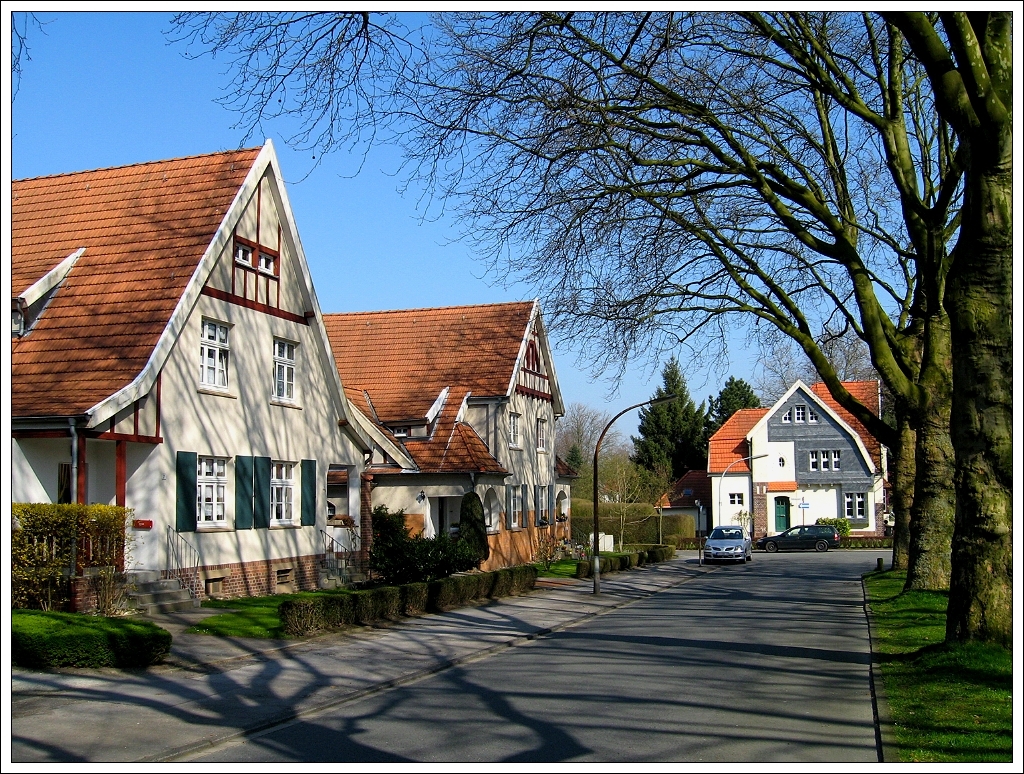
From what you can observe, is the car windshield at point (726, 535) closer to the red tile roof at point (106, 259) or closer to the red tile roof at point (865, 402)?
the red tile roof at point (865, 402)

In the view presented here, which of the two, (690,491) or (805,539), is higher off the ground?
(690,491)

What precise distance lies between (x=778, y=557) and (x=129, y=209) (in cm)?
4148

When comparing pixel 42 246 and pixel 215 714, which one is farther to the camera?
pixel 42 246

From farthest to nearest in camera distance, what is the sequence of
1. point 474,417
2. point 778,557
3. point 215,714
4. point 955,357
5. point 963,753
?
point 778,557 < point 474,417 < point 955,357 < point 215,714 < point 963,753

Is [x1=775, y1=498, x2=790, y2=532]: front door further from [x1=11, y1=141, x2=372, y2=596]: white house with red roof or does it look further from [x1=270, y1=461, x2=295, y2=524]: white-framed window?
[x1=270, y1=461, x2=295, y2=524]: white-framed window

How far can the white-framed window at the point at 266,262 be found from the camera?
78.2 feet

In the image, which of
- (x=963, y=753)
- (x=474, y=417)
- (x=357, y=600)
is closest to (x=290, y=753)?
(x=963, y=753)

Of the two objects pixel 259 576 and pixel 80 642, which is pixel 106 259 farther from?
pixel 80 642

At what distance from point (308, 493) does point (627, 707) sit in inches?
626

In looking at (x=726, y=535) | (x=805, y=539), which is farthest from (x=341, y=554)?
(x=805, y=539)

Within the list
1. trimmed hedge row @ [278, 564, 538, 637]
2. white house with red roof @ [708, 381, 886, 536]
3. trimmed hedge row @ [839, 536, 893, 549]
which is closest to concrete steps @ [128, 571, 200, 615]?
trimmed hedge row @ [278, 564, 538, 637]

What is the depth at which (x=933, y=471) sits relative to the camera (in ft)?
74.1

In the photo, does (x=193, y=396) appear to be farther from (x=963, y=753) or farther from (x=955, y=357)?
(x=963, y=753)

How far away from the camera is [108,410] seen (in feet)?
59.7
